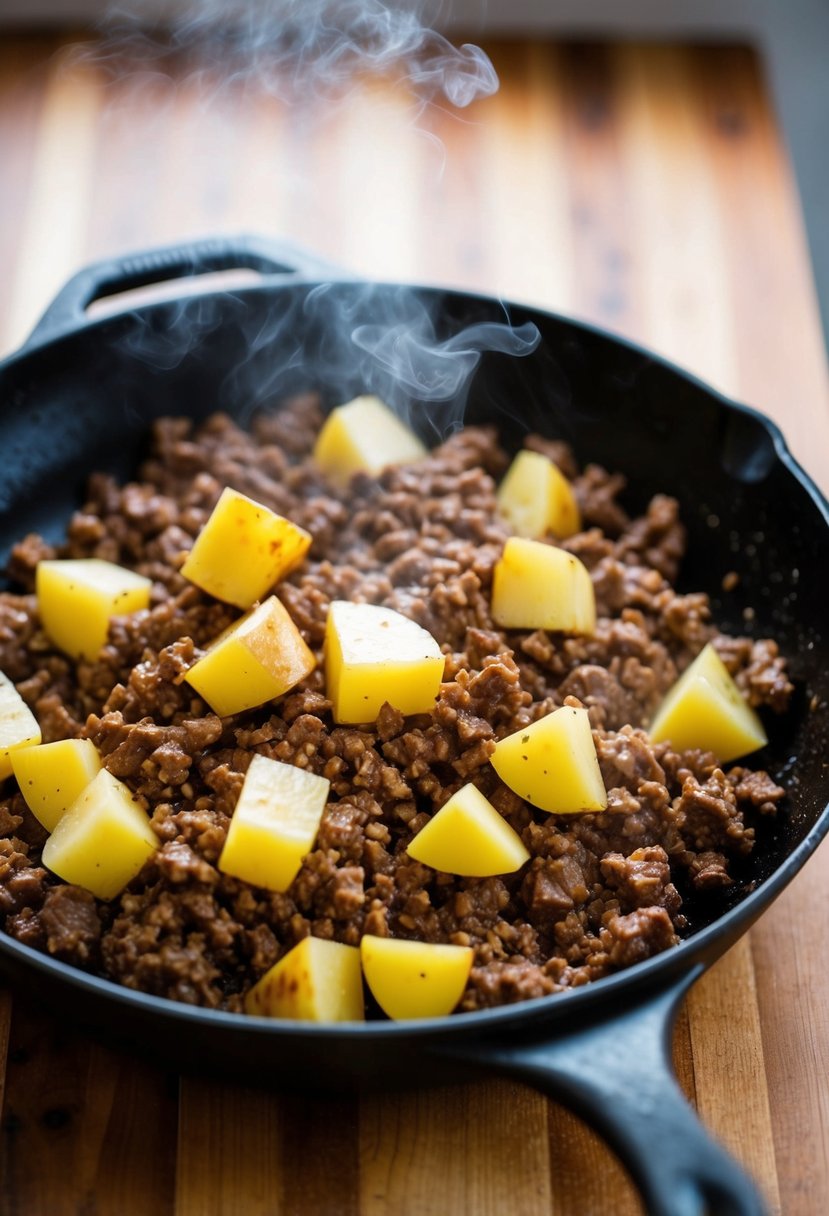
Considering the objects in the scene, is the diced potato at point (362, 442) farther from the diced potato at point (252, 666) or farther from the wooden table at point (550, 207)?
the wooden table at point (550, 207)

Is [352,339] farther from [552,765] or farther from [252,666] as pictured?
[552,765]

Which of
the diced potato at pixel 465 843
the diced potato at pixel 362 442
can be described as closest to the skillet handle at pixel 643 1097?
the diced potato at pixel 465 843

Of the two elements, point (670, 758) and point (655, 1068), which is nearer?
point (655, 1068)

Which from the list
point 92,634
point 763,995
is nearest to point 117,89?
point 92,634

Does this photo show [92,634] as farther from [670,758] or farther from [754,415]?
[754,415]

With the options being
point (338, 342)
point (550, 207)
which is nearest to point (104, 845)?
point (338, 342)

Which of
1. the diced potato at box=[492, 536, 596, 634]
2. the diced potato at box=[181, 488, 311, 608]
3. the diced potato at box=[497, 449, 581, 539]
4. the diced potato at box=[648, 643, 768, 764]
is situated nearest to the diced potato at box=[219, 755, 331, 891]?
the diced potato at box=[181, 488, 311, 608]
